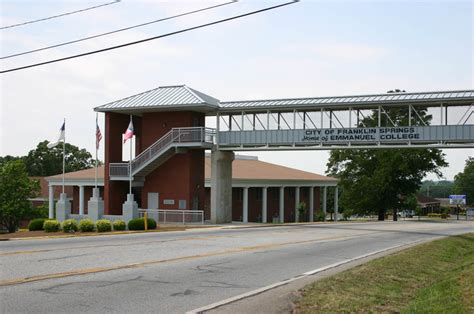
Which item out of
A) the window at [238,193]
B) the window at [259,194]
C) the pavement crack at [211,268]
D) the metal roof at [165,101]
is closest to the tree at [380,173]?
the window at [259,194]

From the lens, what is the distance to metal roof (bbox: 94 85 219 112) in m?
38.6

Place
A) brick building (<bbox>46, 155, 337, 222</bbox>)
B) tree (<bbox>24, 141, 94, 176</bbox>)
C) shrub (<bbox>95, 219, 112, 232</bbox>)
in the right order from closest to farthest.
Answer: shrub (<bbox>95, 219, 112, 232</bbox>) → brick building (<bbox>46, 155, 337, 222</bbox>) → tree (<bbox>24, 141, 94, 176</bbox>)

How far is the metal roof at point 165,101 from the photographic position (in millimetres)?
38562

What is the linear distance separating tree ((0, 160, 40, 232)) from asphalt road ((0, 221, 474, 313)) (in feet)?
122

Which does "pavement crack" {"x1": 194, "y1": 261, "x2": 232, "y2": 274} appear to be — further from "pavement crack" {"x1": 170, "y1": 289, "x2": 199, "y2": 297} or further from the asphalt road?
"pavement crack" {"x1": 170, "y1": 289, "x2": 199, "y2": 297}

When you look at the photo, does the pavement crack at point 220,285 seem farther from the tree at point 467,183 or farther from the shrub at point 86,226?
the tree at point 467,183

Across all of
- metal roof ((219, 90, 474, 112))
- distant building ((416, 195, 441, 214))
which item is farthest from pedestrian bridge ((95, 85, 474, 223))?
distant building ((416, 195, 441, 214))

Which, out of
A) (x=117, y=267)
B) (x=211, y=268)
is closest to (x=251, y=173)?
(x=211, y=268)

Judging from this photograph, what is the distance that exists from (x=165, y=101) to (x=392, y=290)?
97.4 feet

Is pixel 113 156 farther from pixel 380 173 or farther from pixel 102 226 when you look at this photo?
pixel 380 173

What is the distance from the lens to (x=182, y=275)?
13125 mm

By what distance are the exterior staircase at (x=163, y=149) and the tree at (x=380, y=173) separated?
93.5ft

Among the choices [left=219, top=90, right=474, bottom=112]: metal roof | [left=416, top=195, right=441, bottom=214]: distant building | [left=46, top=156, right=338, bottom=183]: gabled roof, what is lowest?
[left=416, top=195, right=441, bottom=214]: distant building

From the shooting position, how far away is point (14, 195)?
181 feet
